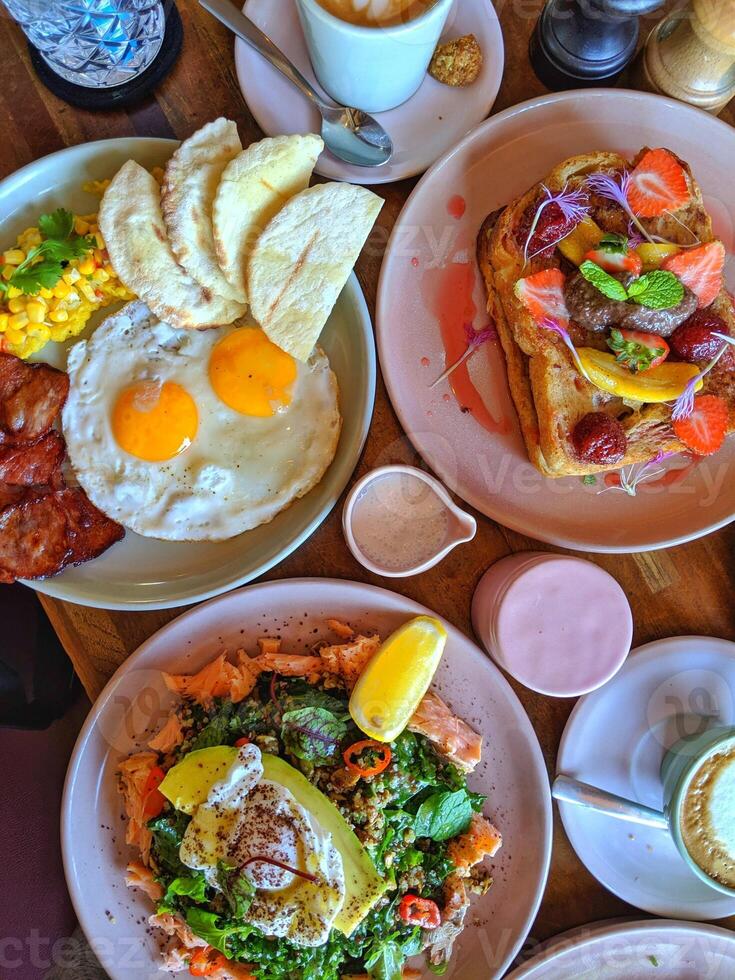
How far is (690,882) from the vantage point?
2.53 m

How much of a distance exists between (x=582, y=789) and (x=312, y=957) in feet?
3.50

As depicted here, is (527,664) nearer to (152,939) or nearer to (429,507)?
(429,507)

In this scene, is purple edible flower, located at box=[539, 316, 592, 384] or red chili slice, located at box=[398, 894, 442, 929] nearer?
purple edible flower, located at box=[539, 316, 592, 384]

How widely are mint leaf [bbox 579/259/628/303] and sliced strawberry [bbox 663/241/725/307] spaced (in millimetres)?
193

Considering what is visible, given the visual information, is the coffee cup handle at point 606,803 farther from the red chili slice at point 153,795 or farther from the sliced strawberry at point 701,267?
the sliced strawberry at point 701,267

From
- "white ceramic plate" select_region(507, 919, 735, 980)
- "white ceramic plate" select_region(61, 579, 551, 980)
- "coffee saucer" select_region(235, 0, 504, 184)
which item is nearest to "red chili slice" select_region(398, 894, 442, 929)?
"white ceramic plate" select_region(61, 579, 551, 980)

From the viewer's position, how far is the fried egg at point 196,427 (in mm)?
2408

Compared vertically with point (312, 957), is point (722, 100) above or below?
above

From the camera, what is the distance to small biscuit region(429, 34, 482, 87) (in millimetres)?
2307

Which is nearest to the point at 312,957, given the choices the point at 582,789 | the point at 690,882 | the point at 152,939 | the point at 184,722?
the point at 152,939

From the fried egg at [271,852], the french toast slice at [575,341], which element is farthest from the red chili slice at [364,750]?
the french toast slice at [575,341]

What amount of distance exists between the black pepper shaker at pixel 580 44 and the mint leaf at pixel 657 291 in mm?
821

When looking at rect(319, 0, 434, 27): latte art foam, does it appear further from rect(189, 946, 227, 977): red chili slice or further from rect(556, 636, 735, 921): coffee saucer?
rect(189, 946, 227, 977): red chili slice

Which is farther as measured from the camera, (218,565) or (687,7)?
(218,565)
